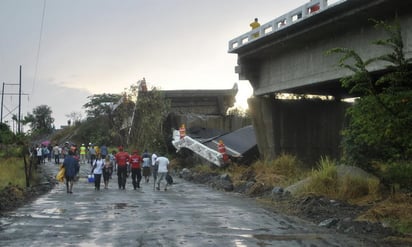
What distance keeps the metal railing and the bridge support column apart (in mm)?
3224

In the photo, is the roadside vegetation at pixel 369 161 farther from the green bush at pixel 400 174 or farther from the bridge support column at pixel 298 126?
the bridge support column at pixel 298 126

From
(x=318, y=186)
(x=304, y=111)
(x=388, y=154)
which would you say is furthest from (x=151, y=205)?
(x=304, y=111)

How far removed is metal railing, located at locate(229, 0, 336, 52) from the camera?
66.4 ft

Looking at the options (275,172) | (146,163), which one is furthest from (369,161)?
(146,163)

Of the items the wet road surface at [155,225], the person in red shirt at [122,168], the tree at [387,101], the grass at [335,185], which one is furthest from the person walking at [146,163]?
the tree at [387,101]

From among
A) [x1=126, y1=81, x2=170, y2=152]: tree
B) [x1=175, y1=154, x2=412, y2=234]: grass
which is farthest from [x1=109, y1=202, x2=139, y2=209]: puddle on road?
[x1=126, y1=81, x2=170, y2=152]: tree

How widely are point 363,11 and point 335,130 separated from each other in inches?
434

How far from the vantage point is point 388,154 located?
16234 mm

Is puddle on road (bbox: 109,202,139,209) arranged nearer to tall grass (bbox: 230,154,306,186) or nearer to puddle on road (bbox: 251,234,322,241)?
puddle on road (bbox: 251,234,322,241)

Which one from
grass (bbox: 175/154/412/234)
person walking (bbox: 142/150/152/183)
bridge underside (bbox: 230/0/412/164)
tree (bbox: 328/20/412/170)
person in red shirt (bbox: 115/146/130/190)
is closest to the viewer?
tree (bbox: 328/20/412/170)

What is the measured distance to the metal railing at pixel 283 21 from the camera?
2023 centimetres

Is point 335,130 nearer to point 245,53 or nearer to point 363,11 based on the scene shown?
point 245,53

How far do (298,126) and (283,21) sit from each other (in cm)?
694

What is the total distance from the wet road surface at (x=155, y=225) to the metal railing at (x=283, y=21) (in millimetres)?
6933
